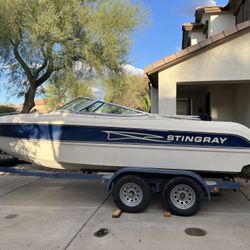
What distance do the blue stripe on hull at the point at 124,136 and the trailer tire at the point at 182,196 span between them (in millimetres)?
684

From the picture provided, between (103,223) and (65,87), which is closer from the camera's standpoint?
(103,223)

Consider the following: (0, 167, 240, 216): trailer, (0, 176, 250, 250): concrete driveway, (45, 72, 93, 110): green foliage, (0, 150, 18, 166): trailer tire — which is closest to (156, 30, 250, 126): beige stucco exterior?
(0, 176, 250, 250): concrete driveway

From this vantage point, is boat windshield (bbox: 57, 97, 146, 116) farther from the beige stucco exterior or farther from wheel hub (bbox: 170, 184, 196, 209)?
the beige stucco exterior

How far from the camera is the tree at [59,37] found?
41.2 feet

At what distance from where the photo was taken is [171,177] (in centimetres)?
664

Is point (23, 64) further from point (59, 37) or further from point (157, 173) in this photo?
point (157, 173)

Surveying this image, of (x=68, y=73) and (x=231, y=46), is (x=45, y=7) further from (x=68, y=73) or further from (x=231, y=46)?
(x=231, y=46)

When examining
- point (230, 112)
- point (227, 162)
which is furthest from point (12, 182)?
point (230, 112)

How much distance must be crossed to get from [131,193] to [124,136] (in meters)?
1.05

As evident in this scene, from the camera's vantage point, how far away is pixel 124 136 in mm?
6730

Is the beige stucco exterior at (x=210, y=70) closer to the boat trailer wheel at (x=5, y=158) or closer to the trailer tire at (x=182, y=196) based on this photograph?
the trailer tire at (x=182, y=196)

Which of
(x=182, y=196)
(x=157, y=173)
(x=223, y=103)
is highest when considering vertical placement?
(x=223, y=103)

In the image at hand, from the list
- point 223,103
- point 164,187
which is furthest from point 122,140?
point 223,103

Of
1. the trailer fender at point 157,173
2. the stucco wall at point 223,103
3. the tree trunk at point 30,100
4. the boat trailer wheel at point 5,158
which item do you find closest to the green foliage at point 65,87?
the tree trunk at point 30,100
